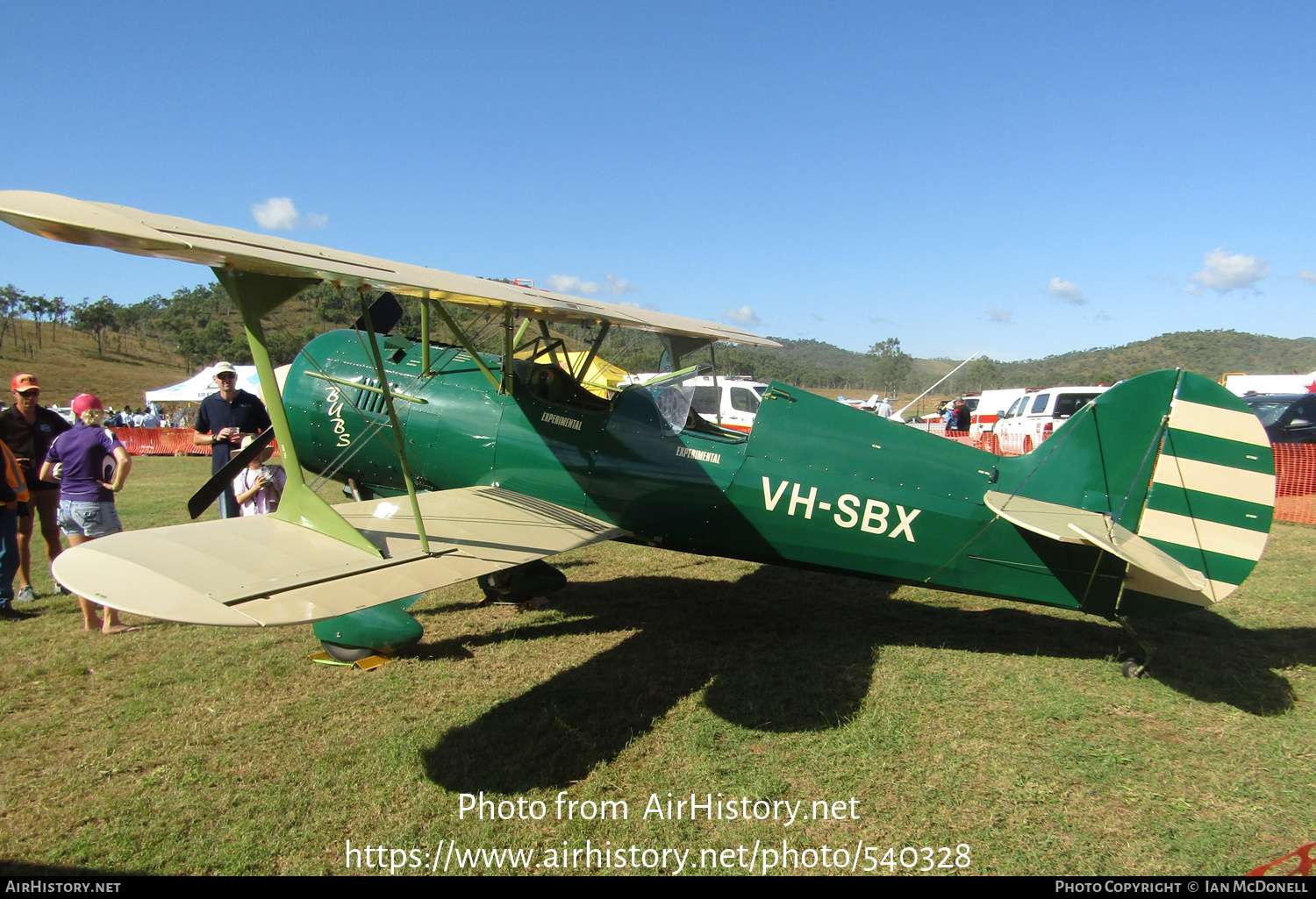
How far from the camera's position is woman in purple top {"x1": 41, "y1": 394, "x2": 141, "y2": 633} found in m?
4.82

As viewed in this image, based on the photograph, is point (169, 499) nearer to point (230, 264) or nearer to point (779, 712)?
point (230, 264)

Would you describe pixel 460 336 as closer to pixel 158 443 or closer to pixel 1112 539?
pixel 1112 539

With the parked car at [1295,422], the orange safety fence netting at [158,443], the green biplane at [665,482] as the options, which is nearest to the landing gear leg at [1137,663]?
the green biplane at [665,482]

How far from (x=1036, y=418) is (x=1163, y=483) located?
1421 cm

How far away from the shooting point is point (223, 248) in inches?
109

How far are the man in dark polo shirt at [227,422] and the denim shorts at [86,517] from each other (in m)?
0.74

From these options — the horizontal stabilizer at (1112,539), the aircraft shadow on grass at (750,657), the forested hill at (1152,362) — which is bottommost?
the aircraft shadow on grass at (750,657)

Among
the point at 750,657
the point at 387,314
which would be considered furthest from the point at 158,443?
the point at 750,657

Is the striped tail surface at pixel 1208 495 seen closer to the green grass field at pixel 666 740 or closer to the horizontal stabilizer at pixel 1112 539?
the horizontal stabilizer at pixel 1112 539

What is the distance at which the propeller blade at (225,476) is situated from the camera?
4527mm

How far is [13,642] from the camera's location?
4.55 meters

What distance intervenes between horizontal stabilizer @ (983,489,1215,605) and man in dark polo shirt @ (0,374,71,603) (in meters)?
6.95

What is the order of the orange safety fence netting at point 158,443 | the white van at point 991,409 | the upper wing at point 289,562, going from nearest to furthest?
the upper wing at point 289,562 → the orange safety fence netting at point 158,443 → the white van at point 991,409

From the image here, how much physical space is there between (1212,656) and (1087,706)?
152cm
